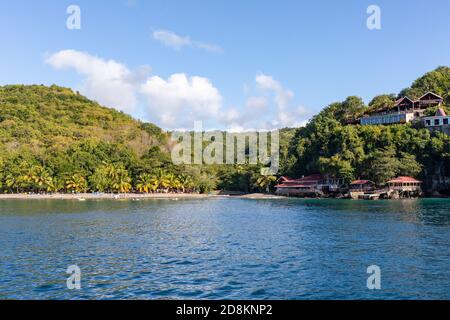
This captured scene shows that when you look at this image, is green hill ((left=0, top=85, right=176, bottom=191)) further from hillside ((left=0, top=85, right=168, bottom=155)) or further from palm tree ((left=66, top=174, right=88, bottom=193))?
palm tree ((left=66, top=174, right=88, bottom=193))

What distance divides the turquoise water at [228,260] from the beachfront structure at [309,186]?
5927cm

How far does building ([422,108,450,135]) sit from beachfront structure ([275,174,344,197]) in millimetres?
24558

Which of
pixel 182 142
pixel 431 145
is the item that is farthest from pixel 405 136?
pixel 182 142

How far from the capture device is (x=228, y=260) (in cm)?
2584

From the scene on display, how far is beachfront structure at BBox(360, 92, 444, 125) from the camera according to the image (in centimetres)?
10475

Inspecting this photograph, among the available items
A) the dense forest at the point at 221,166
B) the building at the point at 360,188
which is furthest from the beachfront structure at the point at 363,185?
the dense forest at the point at 221,166

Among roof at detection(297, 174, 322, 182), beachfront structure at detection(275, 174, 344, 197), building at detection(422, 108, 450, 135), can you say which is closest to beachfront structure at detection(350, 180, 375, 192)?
beachfront structure at detection(275, 174, 344, 197)

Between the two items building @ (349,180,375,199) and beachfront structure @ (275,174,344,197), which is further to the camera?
beachfront structure @ (275,174,344,197)

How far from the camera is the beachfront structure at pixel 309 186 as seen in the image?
103062mm

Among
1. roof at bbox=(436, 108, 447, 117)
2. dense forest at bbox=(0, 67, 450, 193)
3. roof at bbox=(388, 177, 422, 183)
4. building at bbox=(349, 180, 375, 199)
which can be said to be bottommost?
building at bbox=(349, 180, 375, 199)

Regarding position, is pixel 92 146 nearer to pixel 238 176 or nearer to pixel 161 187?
pixel 161 187

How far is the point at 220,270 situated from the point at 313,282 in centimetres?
546

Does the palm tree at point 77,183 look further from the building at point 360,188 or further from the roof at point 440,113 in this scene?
the roof at point 440,113

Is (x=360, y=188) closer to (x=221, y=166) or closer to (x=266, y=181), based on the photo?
(x=266, y=181)
